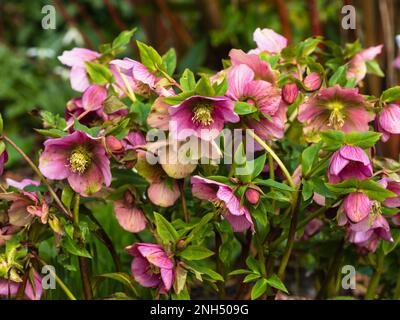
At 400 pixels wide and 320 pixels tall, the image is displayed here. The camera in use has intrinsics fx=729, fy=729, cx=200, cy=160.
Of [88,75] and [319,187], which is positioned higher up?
[88,75]

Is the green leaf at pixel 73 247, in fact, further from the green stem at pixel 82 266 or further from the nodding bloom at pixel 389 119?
the nodding bloom at pixel 389 119

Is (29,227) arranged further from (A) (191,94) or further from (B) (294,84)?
(B) (294,84)

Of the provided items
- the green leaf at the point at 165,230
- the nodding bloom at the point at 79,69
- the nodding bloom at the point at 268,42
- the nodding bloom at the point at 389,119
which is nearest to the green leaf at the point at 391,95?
the nodding bloom at the point at 389,119

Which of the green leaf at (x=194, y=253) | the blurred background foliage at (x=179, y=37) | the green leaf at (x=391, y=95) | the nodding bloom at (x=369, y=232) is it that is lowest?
the green leaf at (x=194, y=253)

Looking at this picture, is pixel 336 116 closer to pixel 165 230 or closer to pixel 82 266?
pixel 165 230

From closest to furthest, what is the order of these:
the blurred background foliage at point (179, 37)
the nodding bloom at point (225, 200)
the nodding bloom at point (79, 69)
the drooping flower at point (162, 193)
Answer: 1. the nodding bloom at point (225, 200)
2. the drooping flower at point (162, 193)
3. the nodding bloom at point (79, 69)
4. the blurred background foliage at point (179, 37)

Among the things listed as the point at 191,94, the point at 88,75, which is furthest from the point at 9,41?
the point at 191,94
